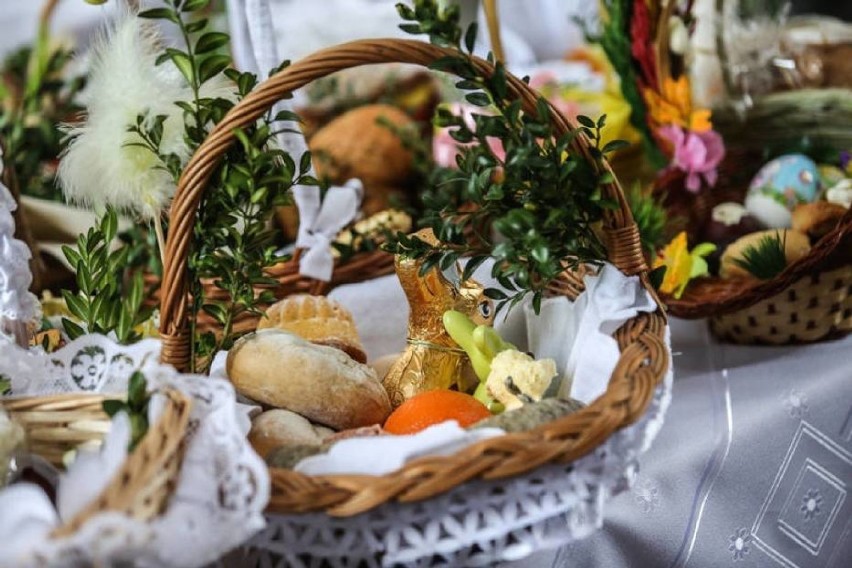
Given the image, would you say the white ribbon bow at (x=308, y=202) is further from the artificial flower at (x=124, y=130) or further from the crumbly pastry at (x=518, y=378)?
the crumbly pastry at (x=518, y=378)

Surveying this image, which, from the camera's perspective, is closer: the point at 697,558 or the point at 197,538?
the point at 197,538

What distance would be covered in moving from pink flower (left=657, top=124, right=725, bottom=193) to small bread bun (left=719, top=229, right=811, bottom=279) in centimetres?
15

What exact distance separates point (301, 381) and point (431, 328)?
0.53 ft

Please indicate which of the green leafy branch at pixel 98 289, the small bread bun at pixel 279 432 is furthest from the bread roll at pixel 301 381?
the green leafy branch at pixel 98 289

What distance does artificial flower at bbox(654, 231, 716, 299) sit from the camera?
3.55 ft

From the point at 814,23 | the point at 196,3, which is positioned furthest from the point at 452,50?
the point at 814,23

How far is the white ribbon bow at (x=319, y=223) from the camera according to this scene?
111 centimetres

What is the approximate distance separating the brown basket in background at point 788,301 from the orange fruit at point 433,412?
0.35 meters

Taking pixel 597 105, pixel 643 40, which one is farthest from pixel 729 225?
pixel 597 105

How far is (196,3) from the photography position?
786 mm

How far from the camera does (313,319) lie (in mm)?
977

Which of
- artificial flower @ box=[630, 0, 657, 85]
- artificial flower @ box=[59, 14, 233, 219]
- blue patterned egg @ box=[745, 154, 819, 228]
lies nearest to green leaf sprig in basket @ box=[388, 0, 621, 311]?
artificial flower @ box=[59, 14, 233, 219]

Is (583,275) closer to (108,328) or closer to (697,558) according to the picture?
(697,558)

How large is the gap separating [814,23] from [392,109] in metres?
0.75
